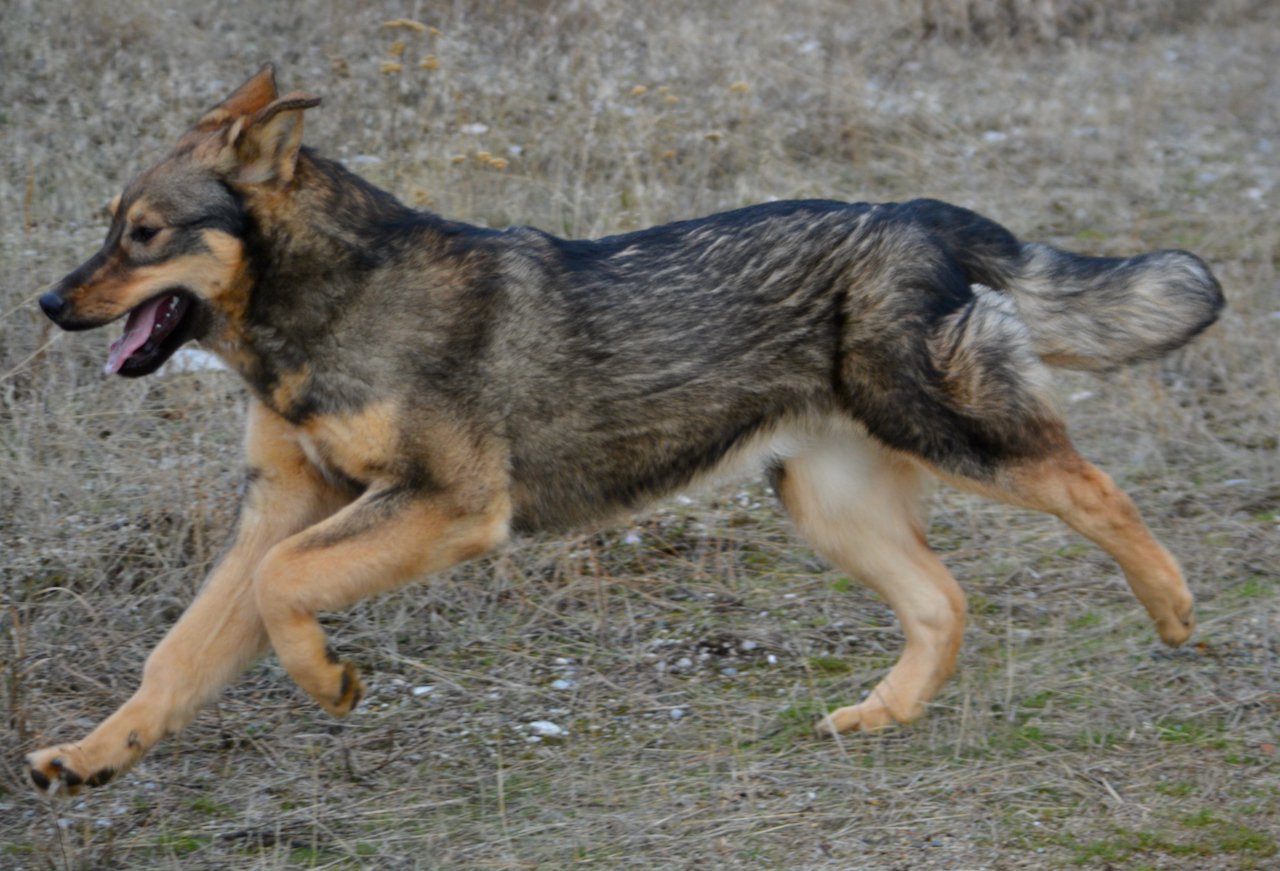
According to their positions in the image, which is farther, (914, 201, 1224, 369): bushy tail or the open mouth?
(914, 201, 1224, 369): bushy tail

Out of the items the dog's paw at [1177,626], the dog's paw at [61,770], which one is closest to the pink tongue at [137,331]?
the dog's paw at [61,770]

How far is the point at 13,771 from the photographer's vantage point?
4188mm

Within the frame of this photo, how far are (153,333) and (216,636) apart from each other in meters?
0.88

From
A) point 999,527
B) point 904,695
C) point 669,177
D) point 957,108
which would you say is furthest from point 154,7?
point 904,695

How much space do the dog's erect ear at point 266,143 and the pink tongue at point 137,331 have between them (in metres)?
0.42

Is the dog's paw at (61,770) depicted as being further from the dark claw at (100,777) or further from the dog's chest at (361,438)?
the dog's chest at (361,438)

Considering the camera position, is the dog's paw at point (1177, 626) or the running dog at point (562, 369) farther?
the dog's paw at point (1177, 626)

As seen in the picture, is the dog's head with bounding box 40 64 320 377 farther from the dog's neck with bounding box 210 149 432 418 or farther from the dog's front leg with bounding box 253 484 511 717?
the dog's front leg with bounding box 253 484 511 717

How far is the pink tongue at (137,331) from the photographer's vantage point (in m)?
4.14

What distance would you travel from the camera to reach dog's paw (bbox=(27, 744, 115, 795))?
154 inches

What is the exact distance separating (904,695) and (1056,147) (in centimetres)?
651

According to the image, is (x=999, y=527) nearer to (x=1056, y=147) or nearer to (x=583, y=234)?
(x=583, y=234)

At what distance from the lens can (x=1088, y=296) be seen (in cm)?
487

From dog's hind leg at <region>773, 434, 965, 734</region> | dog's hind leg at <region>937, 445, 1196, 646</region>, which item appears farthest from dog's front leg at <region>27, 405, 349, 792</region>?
dog's hind leg at <region>937, 445, 1196, 646</region>
